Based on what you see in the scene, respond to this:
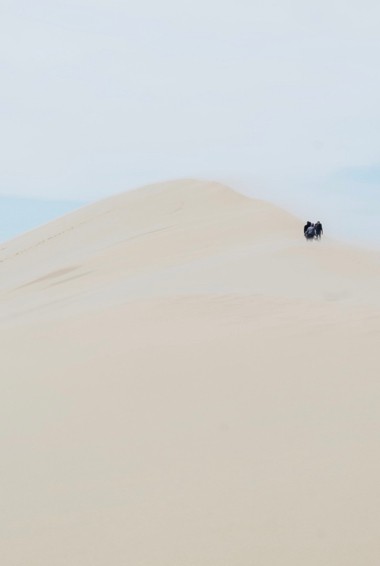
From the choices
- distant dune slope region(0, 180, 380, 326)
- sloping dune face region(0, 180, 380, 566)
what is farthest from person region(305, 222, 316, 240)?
sloping dune face region(0, 180, 380, 566)

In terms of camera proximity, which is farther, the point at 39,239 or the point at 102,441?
the point at 39,239

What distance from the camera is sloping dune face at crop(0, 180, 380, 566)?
9.85 feet

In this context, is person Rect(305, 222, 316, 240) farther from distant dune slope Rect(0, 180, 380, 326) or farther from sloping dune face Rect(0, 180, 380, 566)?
sloping dune face Rect(0, 180, 380, 566)

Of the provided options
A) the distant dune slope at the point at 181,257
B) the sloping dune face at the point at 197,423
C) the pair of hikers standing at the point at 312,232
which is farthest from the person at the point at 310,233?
the sloping dune face at the point at 197,423

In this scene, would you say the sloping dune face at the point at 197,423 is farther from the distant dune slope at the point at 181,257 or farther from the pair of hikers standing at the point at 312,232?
the pair of hikers standing at the point at 312,232

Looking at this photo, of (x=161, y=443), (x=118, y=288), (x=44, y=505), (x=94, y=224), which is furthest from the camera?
(x=94, y=224)

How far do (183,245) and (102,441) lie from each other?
9867 millimetres

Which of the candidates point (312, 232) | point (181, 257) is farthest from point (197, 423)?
point (312, 232)

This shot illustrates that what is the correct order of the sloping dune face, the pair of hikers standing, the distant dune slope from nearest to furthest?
the sloping dune face → the distant dune slope → the pair of hikers standing

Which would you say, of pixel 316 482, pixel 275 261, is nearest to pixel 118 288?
pixel 275 261

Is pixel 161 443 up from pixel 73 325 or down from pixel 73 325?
down

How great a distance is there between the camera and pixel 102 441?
4.12m

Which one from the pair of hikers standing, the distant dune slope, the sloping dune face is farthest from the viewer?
the pair of hikers standing

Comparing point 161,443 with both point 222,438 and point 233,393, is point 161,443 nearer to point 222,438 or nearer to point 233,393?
point 222,438
